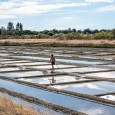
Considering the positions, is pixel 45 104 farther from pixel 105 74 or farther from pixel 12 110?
pixel 105 74

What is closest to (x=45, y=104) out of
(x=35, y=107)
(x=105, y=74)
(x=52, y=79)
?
(x=35, y=107)

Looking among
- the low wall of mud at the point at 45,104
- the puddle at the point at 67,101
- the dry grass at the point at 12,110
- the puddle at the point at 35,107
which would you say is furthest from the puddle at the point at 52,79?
the dry grass at the point at 12,110

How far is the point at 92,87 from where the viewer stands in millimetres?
9969

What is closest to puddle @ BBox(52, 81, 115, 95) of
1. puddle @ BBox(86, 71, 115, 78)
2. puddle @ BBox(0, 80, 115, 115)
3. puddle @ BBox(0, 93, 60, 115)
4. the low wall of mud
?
puddle @ BBox(0, 80, 115, 115)

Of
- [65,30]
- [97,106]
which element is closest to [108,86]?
[97,106]

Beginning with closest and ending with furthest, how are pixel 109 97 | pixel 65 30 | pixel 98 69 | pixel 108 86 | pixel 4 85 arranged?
pixel 109 97, pixel 108 86, pixel 4 85, pixel 98 69, pixel 65 30

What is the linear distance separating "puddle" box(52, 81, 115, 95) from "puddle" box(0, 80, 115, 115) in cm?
77

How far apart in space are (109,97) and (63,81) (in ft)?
10.3

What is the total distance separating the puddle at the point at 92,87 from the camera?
932 centimetres

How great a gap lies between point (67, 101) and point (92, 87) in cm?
204

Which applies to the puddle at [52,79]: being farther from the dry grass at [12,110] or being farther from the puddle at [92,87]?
the dry grass at [12,110]

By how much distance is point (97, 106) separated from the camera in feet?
24.5

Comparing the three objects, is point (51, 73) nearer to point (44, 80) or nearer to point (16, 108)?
point (44, 80)

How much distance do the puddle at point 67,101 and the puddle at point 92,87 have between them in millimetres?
773
